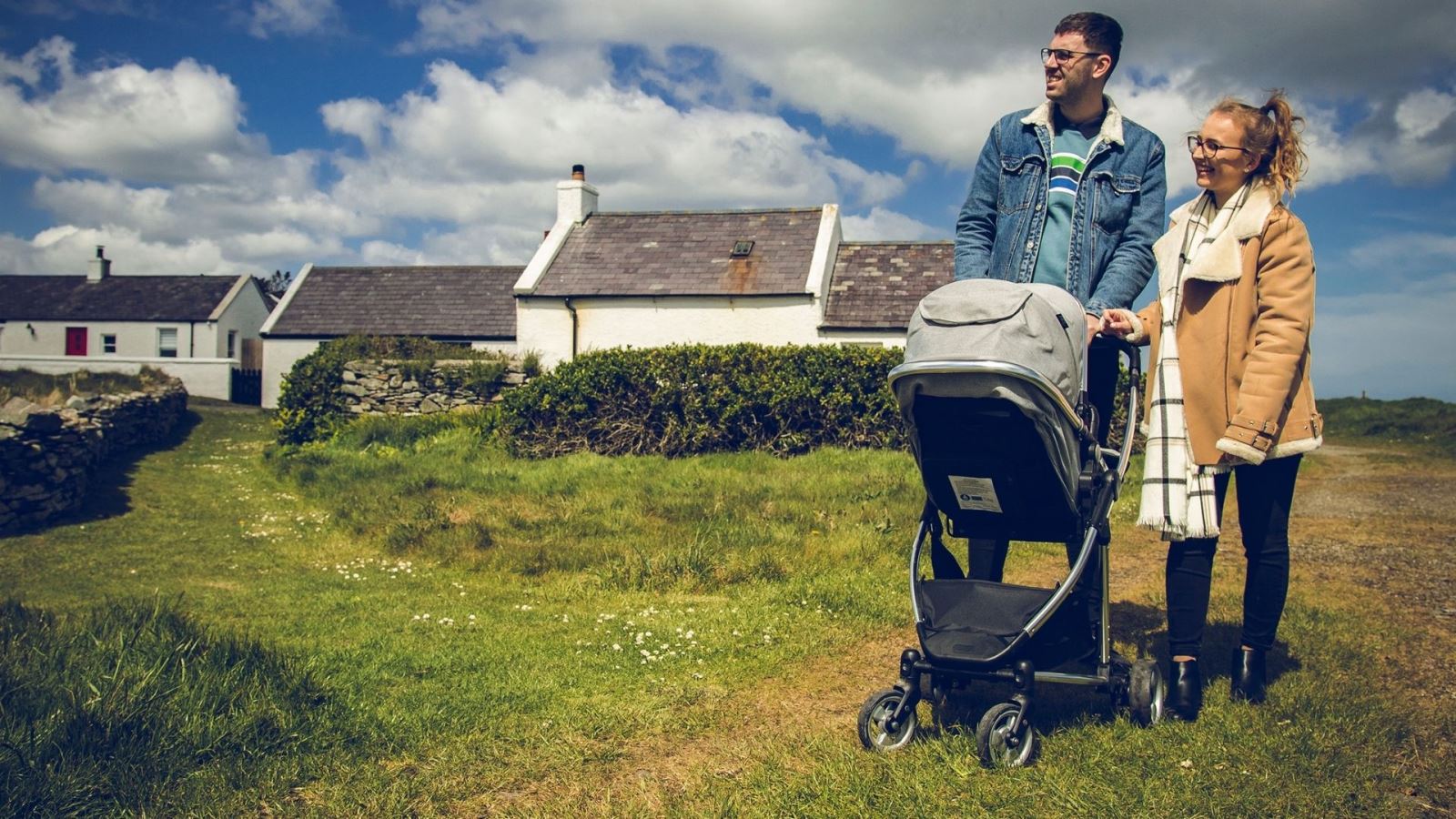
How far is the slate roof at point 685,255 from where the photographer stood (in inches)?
966

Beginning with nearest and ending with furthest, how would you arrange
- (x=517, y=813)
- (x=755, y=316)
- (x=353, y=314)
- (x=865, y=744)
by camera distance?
(x=517, y=813), (x=865, y=744), (x=755, y=316), (x=353, y=314)

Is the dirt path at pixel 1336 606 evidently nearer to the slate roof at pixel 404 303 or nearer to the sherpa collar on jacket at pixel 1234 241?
the sherpa collar on jacket at pixel 1234 241

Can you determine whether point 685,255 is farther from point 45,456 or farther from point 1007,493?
point 1007,493

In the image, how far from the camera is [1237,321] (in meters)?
4.01

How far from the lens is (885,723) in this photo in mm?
3725

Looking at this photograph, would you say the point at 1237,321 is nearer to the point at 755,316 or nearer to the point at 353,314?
the point at 755,316

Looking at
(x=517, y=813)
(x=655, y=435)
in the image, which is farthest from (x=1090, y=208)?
(x=655, y=435)

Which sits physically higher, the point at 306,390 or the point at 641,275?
the point at 641,275

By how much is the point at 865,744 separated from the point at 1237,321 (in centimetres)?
221

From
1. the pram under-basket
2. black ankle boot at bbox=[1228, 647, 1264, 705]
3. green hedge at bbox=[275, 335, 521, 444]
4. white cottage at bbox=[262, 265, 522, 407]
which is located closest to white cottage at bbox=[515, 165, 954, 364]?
green hedge at bbox=[275, 335, 521, 444]

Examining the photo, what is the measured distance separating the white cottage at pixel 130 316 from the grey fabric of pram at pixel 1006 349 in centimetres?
4086

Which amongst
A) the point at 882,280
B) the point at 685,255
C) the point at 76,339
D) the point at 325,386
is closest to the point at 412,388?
the point at 325,386

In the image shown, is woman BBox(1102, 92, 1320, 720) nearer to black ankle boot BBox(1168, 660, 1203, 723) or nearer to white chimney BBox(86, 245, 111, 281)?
black ankle boot BBox(1168, 660, 1203, 723)

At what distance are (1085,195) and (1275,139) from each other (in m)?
0.74
